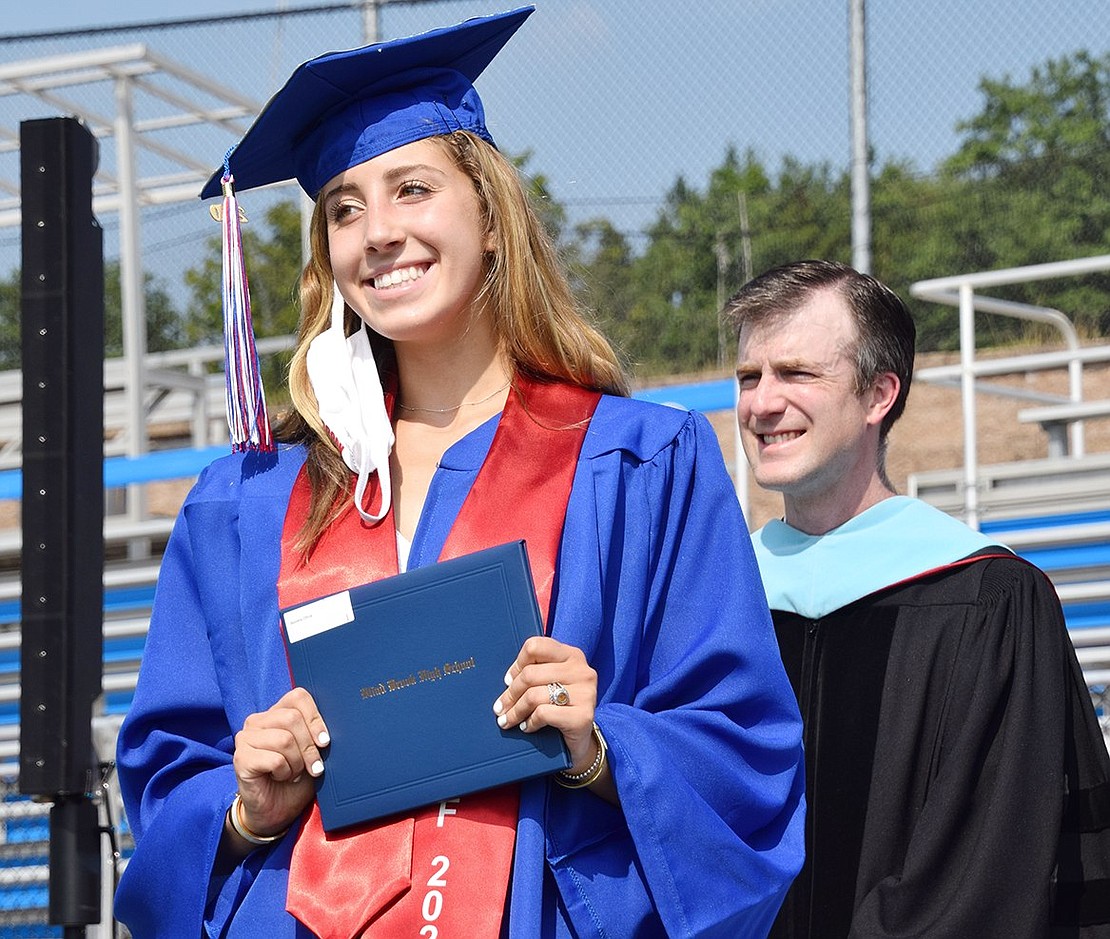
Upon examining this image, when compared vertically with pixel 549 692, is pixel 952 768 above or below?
below

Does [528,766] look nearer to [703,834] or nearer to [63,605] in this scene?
[703,834]

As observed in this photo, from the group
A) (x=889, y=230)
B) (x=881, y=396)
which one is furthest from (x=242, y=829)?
(x=889, y=230)

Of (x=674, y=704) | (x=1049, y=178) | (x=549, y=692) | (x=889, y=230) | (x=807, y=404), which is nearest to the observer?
(x=549, y=692)

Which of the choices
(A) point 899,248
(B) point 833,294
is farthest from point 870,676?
(A) point 899,248

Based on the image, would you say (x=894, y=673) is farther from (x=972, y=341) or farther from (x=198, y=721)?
(x=972, y=341)

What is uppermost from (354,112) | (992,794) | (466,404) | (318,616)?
(354,112)

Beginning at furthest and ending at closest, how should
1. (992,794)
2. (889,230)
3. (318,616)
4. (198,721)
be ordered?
1. (889,230)
2. (992,794)
3. (198,721)
4. (318,616)

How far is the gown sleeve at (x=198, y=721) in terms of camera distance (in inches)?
74.5

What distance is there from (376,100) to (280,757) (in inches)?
34.4

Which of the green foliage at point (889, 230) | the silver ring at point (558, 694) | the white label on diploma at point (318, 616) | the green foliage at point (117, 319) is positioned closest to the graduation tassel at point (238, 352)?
the white label on diploma at point (318, 616)

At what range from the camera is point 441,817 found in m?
1.81

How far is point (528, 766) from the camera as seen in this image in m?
1.74

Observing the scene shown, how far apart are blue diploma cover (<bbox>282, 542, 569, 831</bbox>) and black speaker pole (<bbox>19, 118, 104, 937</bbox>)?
60.8 inches

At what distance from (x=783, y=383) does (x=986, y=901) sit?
3.26 feet
